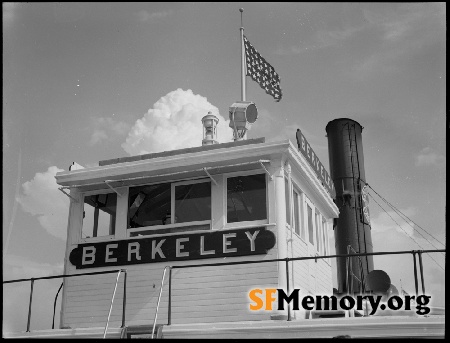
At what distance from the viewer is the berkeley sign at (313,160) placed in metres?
11.0

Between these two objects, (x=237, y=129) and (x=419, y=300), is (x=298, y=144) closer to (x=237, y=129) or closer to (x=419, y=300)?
(x=237, y=129)

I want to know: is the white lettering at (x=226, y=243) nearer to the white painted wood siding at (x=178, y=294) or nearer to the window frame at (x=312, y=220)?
the white painted wood siding at (x=178, y=294)

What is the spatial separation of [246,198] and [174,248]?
159cm

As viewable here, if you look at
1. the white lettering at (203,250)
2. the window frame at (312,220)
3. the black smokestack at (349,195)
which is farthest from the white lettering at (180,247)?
the black smokestack at (349,195)

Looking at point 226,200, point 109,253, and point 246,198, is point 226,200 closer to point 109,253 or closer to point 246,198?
point 246,198

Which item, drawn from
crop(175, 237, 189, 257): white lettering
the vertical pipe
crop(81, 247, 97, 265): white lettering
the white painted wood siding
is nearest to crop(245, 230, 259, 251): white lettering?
the white painted wood siding

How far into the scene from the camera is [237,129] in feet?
40.7

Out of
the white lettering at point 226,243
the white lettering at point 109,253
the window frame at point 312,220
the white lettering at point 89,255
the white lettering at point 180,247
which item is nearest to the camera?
the white lettering at point 226,243

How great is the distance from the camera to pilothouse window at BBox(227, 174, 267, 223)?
33.6 feet

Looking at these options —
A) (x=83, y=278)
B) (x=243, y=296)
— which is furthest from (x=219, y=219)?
(x=83, y=278)

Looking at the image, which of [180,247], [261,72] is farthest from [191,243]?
[261,72]

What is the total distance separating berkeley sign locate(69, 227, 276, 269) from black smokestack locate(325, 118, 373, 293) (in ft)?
23.5

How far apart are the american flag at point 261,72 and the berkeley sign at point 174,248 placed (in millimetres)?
5725

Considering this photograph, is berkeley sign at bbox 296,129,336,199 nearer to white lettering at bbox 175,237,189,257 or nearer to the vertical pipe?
white lettering at bbox 175,237,189,257
